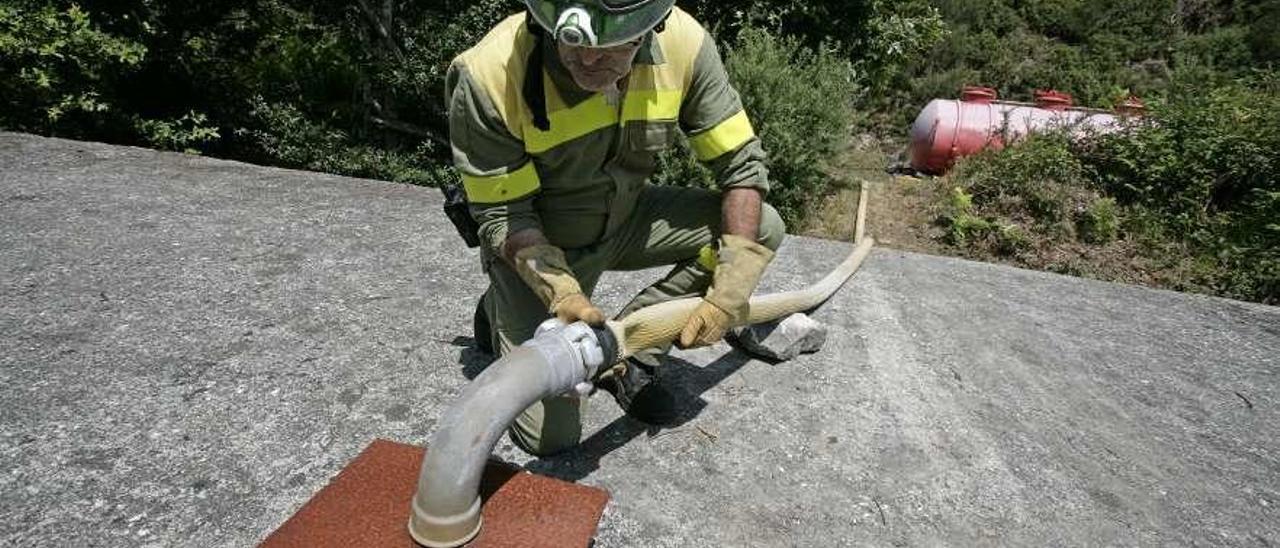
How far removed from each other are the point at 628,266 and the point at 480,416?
51.4 inches

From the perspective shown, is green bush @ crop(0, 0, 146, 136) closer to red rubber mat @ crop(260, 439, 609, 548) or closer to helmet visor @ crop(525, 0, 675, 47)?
helmet visor @ crop(525, 0, 675, 47)

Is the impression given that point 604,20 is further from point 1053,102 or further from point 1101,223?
point 1053,102

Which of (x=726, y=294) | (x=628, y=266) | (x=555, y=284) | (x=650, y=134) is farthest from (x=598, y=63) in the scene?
(x=628, y=266)

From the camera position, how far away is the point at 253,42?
7.41 meters

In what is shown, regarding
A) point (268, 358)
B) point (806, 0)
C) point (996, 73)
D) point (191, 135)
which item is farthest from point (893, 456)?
point (996, 73)

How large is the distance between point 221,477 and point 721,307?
1.69 meters

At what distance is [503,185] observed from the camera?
2184mm

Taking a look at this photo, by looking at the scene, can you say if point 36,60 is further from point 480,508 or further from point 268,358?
point 480,508

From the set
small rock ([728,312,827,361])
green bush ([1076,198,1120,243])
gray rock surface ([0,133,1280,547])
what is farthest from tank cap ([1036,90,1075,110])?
small rock ([728,312,827,361])

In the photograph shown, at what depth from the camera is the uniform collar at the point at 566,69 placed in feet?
6.97

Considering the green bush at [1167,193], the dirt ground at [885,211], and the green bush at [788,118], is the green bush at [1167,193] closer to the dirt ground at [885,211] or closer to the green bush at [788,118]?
the dirt ground at [885,211]

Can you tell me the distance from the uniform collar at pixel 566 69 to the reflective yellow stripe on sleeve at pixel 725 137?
0.95 ft

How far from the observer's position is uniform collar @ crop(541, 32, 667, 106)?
212 cm

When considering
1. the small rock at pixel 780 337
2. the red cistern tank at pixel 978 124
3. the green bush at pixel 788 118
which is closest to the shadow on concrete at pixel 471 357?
the small rock at pixel 780 337
